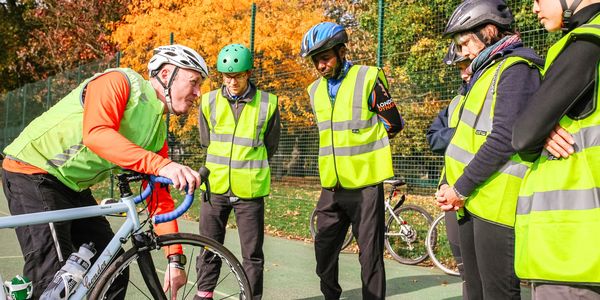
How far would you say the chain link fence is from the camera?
296 inches

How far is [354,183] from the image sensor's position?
430 cm

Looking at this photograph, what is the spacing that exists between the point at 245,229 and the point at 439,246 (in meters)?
3.26

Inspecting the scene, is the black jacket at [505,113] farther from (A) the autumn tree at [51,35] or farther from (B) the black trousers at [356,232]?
(A) the autumn tree at [51,35]

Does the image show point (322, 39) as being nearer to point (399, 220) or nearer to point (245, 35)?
point (399, 220)

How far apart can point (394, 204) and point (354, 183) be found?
14.2 feet

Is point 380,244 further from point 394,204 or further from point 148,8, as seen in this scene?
point 148,8

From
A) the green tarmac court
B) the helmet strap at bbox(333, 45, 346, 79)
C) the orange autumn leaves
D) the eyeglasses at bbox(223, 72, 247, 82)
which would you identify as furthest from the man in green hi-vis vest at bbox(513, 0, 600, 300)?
the orange autumn leaves

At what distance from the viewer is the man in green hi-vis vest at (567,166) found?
2.00 meters

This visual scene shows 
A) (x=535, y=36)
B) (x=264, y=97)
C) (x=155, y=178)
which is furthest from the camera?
(x=535, y=36)

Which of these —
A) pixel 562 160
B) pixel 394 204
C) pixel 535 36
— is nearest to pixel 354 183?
pixel 562 160

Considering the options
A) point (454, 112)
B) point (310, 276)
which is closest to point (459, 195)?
point (454, 112)

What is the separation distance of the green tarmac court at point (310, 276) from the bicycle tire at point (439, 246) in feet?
0.51

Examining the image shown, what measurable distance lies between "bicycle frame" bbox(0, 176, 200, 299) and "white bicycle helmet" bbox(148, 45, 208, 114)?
1.79 feet

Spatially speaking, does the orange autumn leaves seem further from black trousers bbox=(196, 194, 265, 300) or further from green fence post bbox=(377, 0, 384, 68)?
black trousers bbox=(196, 194, 265, 300)
